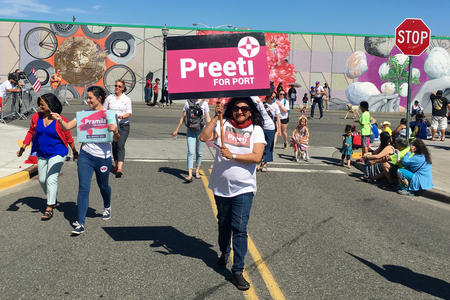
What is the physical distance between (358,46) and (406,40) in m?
25.8

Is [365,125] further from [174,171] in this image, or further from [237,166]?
[237,166]

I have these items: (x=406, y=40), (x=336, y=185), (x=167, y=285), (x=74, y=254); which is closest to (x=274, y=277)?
(x=167, y=285)

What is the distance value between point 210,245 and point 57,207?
2.89 meters

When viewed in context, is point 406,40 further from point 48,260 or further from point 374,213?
point 48,260

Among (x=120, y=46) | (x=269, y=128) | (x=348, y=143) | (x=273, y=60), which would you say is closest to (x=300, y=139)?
(x=348, y=143)

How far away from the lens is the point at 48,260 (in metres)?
4.92

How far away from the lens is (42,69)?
105 feet

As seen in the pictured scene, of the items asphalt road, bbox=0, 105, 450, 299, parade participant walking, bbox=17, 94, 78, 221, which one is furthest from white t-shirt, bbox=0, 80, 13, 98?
parade participant walking, bbox=17, 94, 78, 221

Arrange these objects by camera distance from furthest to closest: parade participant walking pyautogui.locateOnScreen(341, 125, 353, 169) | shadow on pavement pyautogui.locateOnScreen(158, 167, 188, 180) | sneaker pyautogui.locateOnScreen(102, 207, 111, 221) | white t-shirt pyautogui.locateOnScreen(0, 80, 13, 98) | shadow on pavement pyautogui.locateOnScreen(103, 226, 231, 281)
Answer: white t-shirt pyautogui.locateOnScreen(0, 80, 13, 98) → parade participant walking pyautogui.locateOnScreen(341, 125, 353, 169) → shadow on pavement pyautogui.locateOnScreen(158, 167, 188, 180) → sneaker pyautogui.locateOnScreen(102, 207, 111, 221) → shadow on pavement pyautogui.locateOnScreen(103, 226, 231, 281)

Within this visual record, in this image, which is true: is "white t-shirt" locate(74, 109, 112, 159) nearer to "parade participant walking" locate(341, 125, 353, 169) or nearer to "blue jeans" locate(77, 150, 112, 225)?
"blue jeans" locate(77, 150, 112, 225)

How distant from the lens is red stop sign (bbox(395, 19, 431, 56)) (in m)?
9.73

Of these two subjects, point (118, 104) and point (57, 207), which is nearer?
point (57, 207)

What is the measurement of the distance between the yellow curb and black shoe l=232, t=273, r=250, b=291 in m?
5.69

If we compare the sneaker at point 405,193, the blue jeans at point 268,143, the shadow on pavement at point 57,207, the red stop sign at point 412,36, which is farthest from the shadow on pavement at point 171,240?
the red stop sign at point 412,36
